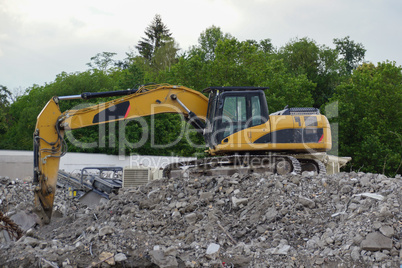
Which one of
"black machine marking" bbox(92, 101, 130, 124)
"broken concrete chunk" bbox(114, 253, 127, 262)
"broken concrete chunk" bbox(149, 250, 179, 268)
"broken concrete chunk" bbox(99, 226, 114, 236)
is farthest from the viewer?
"black machine marking" bbox(92, 101, 130, 124)

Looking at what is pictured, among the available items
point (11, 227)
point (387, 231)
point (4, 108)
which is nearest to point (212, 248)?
point (387, 231)

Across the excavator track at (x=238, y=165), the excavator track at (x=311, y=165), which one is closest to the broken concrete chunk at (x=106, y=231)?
the excavator track at (x=238, y=165)

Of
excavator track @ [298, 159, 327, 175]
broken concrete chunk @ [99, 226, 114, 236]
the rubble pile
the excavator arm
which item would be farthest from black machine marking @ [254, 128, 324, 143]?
broken concrete chunk @ [99, 226, 114, 236]

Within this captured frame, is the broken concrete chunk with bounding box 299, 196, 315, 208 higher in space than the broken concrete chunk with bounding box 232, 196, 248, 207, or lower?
higher

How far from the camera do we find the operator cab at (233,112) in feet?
34.9

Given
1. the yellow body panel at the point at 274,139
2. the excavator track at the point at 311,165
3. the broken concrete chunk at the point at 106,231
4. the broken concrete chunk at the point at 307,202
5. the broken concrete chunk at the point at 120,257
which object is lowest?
the broken concrete chunk at the point at 120,257

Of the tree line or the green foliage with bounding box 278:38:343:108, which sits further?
the green foliage with bounding box 278:38:343:108

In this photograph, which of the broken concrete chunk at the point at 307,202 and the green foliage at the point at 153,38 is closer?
the broken concrete chunk at the point at 307,202

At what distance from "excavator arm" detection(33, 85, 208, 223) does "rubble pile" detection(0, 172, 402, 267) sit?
97 cm

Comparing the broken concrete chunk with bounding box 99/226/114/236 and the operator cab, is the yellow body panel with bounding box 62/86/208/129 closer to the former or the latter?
the operator cab

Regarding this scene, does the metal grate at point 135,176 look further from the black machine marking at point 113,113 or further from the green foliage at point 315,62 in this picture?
the green foliage at point 315,62

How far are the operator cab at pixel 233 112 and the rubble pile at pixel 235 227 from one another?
4.42 feet

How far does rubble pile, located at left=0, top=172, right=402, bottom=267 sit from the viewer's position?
6621 millimetres

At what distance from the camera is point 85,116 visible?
33.5 ft
